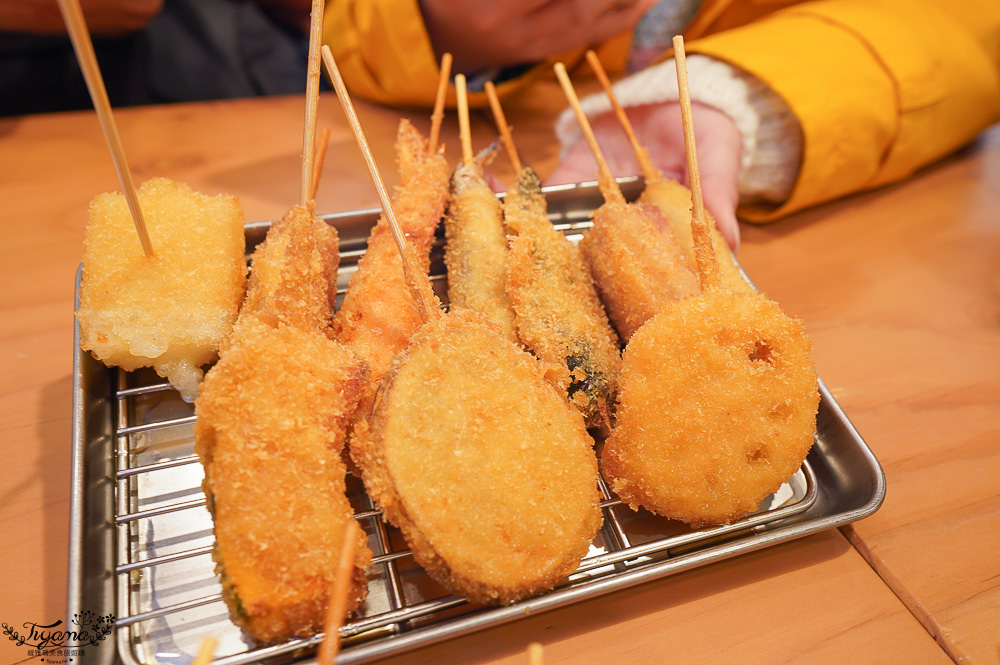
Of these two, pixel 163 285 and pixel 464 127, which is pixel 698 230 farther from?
pixel 163 285

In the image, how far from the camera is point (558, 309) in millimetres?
1677

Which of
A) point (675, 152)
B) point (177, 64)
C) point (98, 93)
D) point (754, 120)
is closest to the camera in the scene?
point (98, 93)

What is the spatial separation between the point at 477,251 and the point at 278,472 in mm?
889

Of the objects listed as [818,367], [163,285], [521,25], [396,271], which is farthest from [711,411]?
[521,25]

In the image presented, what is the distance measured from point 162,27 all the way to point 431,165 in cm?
218

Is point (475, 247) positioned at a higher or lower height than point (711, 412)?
higher

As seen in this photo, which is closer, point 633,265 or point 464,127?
point 633,265

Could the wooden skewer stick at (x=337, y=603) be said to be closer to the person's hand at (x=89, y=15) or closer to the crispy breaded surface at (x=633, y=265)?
the crispy breaded surface at (x=633, y=265)

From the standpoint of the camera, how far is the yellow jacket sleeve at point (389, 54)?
2.63 meters

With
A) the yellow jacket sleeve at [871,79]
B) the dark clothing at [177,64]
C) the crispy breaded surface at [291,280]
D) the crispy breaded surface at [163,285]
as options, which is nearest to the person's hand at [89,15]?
the dark clothing at [177,64]

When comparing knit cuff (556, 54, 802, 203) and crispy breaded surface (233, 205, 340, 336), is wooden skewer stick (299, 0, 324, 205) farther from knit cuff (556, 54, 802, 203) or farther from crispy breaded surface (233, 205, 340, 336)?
knit cuff (556, 54, 802, 203)

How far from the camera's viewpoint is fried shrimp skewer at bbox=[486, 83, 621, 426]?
1.54m

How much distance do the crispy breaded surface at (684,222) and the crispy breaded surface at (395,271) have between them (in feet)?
2.39

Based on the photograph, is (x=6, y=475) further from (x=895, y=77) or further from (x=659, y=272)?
(x=895, y=77)
